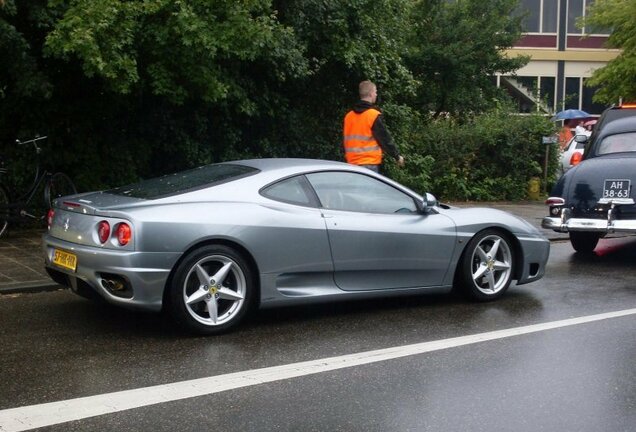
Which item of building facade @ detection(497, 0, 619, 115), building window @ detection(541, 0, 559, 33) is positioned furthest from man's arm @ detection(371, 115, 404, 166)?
building window @ detection(541, 0, 559, 33)

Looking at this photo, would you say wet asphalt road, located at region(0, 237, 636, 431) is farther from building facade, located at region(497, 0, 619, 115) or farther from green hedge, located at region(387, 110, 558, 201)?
building facade, located at region(497, 0, 619, 115)

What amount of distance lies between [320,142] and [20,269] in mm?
5790

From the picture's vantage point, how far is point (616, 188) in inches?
383

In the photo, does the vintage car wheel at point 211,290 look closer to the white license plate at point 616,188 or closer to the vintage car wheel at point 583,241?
the white license plate at point 616,188

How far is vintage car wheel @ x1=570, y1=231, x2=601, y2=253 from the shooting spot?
1090 cm

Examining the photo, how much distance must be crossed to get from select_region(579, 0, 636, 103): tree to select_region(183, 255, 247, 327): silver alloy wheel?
26106mm

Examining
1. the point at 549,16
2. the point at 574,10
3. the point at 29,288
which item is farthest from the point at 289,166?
the point at 574,10

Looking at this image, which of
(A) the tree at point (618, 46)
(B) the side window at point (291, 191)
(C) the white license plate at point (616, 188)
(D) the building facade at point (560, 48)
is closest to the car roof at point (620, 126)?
(C) the white license plate at point (616, 188)

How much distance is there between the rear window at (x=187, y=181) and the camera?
21.0 feet

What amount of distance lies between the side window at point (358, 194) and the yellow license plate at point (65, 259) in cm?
190

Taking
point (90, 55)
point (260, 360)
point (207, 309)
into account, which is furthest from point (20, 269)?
point (260, 360)

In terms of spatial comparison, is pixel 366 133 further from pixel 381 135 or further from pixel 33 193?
pixel 33 193

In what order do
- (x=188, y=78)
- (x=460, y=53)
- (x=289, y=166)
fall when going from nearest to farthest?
1. (x=289, y=166)
2. (x=188, y=78)
3. (x=460, y=53)

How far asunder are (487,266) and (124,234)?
3.25 meters
